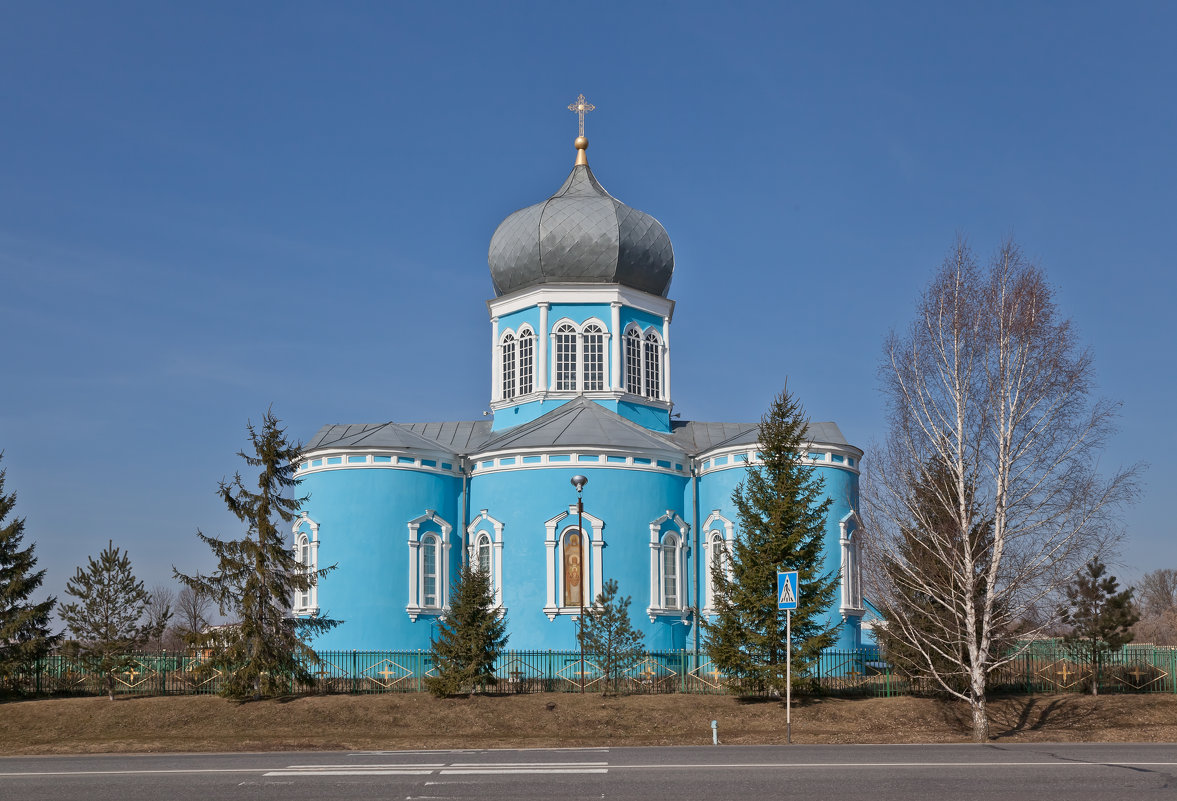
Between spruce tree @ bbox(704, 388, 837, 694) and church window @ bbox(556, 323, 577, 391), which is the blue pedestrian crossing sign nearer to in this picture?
spruce tree @ bbox(704, 388, 837, 694)

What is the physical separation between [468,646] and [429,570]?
8948mm

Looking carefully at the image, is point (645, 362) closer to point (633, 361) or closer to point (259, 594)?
point (633, 361)

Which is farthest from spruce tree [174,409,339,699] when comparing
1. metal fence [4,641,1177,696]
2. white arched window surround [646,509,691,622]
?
white arched window surround [646,509,691,622]

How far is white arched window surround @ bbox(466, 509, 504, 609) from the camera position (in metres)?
32.7

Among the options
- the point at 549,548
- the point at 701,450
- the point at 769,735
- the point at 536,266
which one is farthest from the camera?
the point at 536,266

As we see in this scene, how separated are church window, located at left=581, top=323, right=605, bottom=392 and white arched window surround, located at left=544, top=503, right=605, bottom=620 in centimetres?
585

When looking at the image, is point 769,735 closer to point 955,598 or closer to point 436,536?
point 955,598

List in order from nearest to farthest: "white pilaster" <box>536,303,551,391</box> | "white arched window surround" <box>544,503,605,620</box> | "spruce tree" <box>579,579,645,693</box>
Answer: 1. "spruce tree" <box>579,579,645,693</box>
2. "white arched window surround" <box>544,503,605,620</box>
3. "white pilaster" <box>536,303,551,391</box>

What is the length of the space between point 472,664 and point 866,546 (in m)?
8.23

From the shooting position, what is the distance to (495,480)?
33.9m

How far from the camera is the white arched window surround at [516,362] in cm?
3784

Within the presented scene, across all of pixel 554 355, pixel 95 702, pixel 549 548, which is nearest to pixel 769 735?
pixel 549 548

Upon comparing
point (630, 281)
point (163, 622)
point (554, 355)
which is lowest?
point (163, 622)

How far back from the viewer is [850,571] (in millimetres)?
33062
